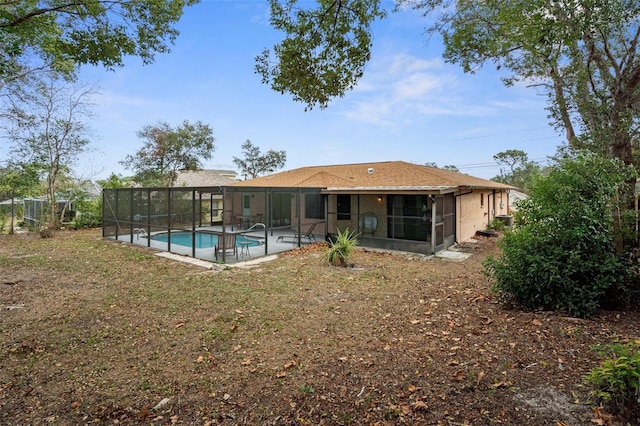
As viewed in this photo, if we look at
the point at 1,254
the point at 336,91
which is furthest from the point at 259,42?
the point at 1,254

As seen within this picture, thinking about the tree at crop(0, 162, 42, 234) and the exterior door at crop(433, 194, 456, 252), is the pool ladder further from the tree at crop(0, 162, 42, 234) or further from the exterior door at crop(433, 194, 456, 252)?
the exterior door at crop(433, 194, 456, 252)

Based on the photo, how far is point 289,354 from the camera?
3.70 meters

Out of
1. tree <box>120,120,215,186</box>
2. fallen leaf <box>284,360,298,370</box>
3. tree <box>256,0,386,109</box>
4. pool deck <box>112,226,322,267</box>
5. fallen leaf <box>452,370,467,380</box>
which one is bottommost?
fallen leaf <box>284,360,298,370</box>

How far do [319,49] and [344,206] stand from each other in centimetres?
858

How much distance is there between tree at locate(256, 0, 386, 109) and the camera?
4.76m

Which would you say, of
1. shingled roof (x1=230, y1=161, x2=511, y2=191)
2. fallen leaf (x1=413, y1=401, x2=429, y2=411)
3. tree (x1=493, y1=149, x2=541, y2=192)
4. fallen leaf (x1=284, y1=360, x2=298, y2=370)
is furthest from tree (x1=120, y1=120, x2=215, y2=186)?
tree (x1=493, y1=149, x2=541, y2=192)

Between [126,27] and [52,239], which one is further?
[52,239]

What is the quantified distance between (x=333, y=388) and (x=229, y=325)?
2.24 m

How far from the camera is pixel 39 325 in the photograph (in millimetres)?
4660

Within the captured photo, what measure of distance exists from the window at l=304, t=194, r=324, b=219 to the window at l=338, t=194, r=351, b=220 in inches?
30.5

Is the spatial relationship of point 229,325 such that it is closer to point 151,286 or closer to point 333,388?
point 333,388

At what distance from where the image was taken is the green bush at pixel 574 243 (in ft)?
13.9

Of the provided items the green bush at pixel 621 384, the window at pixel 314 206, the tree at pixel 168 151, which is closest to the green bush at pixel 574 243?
the green bush at pixel 621 384

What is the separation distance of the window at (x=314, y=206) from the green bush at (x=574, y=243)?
917cm
